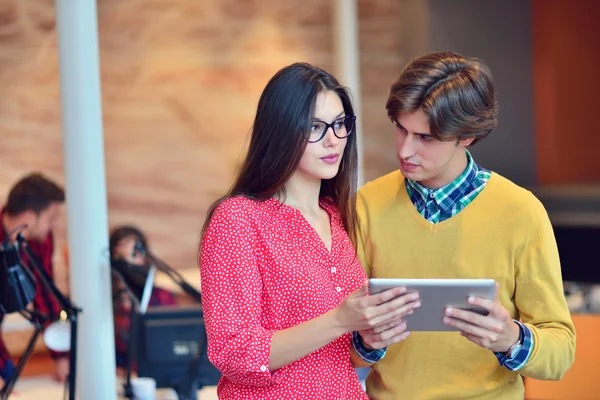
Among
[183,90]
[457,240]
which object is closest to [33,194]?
[183,90]

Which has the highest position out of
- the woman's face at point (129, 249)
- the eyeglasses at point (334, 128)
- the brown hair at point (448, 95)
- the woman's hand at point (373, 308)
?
the brown hair at point (448, 95)

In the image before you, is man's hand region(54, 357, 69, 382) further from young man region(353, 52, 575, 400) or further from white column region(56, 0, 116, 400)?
young man region(353, 52, 575, 400)

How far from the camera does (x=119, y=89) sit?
4.62m

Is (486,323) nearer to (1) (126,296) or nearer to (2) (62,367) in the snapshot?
(2) (62,367)

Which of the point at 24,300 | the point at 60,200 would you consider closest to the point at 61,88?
the point at 60,200

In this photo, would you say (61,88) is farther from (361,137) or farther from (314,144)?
(361,137)

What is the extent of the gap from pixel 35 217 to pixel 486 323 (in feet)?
8.82

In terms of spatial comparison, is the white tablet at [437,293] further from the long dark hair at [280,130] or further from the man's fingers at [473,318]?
the long dark hair at [280,130]

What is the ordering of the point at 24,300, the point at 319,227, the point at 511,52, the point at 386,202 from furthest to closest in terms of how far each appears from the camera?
1. the point at 511,52
2. the point at 24,300
3. the point at 386,202
4. the point at 319,227

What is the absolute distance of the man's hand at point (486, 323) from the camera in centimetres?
177

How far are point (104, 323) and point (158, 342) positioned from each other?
0.36 m

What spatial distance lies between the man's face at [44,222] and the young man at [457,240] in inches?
84.4

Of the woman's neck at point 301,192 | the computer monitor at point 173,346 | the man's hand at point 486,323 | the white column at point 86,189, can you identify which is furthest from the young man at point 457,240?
the computer monitor at point 173,346

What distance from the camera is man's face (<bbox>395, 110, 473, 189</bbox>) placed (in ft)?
6.69
